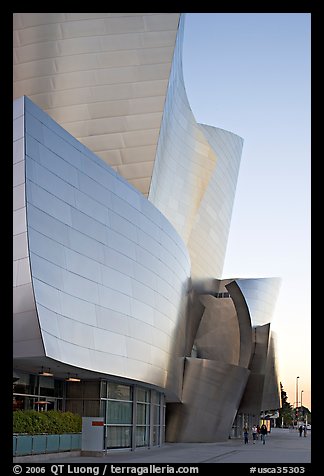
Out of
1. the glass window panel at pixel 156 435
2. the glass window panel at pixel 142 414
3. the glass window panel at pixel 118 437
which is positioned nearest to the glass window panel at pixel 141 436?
the glass window panel at pixel 142 414

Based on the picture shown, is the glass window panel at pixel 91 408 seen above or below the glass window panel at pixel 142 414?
above

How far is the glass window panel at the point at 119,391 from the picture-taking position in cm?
2456

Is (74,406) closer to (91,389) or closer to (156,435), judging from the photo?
(91,389)

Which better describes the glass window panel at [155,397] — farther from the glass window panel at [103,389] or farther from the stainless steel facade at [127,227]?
the glass window panel at [103,389]

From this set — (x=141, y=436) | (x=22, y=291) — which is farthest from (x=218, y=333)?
(x=22, y=291)

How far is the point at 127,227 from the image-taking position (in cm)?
2386

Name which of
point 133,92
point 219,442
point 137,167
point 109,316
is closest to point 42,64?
point 133,92

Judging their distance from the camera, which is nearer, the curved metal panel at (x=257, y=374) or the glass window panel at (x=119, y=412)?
the glass window panel at (x=119, y=412)

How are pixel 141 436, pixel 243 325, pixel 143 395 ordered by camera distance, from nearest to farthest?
pixel 141 436, pixel 143 395, pixel 243 325

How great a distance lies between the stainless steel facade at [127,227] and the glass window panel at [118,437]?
1864 mm

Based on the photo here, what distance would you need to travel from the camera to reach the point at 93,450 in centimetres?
2219

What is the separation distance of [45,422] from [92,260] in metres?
5.21

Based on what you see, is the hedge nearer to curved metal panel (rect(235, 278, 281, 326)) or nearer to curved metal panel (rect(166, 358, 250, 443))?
curved metal panel (rect(166, 358, 250, 443))
